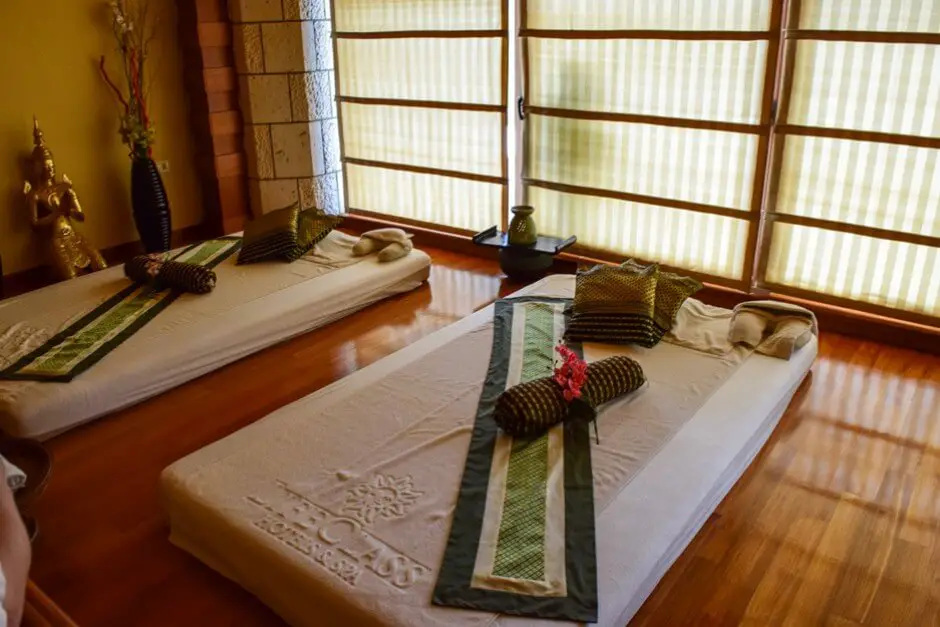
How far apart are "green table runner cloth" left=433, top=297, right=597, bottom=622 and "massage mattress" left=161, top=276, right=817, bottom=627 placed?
0.12ft

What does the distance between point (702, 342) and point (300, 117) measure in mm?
3380

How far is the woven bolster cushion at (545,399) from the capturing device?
2.48 meters

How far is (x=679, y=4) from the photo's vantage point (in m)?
3.86

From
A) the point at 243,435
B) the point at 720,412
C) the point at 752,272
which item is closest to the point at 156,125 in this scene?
the point at 243,435

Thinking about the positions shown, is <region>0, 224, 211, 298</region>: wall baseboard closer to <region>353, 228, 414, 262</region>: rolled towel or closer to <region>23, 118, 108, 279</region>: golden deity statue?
<region>23, 118, 108, 279</region>: golden deity statue

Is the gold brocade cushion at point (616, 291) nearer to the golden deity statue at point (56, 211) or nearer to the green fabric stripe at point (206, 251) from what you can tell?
the green fabric stripe at point (206, 251)

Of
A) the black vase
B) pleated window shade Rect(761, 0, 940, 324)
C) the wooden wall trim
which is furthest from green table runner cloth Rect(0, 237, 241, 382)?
pleated window shade Rect(761, 0, 940, 324)

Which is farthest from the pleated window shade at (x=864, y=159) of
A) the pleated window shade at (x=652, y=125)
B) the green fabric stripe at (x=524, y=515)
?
the green fabric stripe at (x=524, y=515)

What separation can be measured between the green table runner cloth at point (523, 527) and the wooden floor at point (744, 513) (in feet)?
0.91

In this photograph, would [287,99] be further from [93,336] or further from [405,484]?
[405,484]

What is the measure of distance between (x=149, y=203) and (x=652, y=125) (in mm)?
3073

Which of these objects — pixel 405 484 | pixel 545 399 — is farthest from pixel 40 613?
pixel 545 399

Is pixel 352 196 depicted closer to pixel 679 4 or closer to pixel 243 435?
pixel 679 4

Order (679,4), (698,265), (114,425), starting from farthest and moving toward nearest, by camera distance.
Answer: (698,265) → (679,4) → (114,425)
